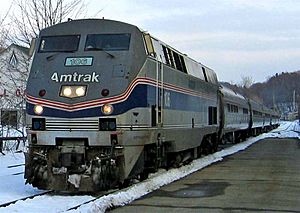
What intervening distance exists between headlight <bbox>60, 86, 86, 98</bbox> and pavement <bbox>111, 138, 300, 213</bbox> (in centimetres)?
266

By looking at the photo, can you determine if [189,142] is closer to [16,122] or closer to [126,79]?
[126,79]

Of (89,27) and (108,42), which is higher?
(89,27)

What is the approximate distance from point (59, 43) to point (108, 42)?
3.96 ft

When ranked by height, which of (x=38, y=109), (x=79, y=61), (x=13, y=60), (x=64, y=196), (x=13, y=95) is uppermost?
(x=13, y=60)

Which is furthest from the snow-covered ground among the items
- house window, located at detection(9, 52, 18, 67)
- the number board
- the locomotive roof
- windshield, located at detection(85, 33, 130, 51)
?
house window, located at detection(9, 52, 18, 67)

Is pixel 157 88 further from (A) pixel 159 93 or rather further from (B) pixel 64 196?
(B) pixel 64 196

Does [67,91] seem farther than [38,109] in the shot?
No

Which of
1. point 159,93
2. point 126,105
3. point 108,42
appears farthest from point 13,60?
point 126,105

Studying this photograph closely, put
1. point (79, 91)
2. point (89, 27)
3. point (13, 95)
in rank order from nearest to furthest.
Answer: point (79, 91)
point (89, 27)
point (13, 95)

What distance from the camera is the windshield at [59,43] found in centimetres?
1288

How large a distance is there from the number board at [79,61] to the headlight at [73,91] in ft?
2.13

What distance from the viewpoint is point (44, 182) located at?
11.7 meters

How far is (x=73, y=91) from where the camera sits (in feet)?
39.2

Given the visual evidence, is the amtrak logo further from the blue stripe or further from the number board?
the blue stripe
